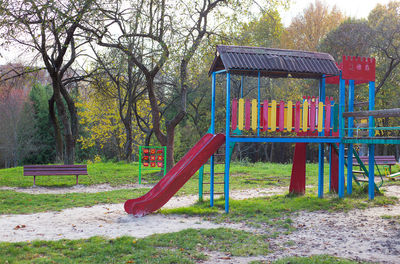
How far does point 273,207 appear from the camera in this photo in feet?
32.4

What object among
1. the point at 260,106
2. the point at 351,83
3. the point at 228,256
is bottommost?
the point at 228,256

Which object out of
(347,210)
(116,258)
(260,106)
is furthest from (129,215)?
(347,210)

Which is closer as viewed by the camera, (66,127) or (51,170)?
(51,170)

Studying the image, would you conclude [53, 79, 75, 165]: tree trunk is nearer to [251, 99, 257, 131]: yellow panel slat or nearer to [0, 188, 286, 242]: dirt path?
[0, 188, 286, 242]: dirt path

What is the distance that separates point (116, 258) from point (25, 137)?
1407 inches

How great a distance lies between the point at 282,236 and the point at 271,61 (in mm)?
4665

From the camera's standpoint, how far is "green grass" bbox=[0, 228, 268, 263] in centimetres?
589

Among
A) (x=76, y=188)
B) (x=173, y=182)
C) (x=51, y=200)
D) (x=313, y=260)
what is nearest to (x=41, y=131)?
(x=76, y=188)

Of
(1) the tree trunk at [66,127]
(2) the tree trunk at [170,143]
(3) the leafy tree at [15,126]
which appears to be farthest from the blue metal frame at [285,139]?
(3) the leafy tree at [15,126]

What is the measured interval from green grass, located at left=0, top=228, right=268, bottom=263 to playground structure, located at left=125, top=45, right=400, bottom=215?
91.0 inches

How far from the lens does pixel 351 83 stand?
1202 cm

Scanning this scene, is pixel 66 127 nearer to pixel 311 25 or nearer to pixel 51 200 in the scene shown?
pixel 51 200

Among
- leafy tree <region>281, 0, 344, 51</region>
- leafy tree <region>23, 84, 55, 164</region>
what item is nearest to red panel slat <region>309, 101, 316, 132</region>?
leafy tree <region>281, 0, 344, 51</region>

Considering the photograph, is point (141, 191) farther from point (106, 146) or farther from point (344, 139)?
point (106, 146)
